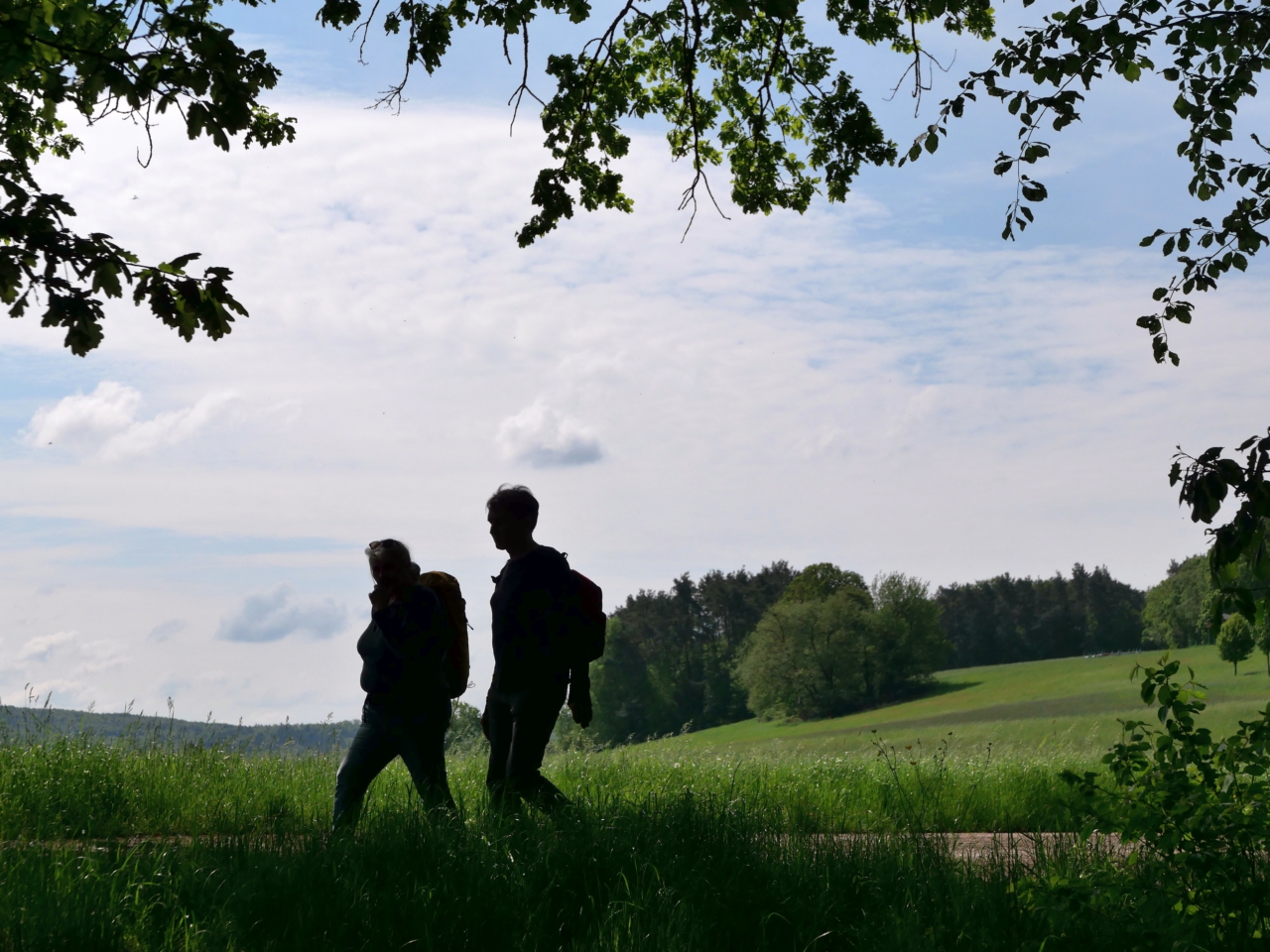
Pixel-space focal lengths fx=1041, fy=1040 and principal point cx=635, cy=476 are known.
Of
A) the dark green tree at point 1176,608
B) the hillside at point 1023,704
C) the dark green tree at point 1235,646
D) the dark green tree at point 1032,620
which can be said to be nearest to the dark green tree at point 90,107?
the hillside at point 1023,704

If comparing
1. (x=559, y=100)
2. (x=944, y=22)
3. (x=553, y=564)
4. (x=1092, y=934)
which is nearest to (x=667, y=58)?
(x=559, y=100)

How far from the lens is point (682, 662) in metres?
99.0

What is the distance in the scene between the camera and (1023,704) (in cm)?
5462

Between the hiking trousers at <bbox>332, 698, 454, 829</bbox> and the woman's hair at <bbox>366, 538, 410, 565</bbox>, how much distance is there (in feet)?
2.92

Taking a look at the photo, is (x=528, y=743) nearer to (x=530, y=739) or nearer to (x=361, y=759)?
(x=530, y=739)

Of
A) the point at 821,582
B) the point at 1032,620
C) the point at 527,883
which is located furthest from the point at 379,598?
the point at 1032,620

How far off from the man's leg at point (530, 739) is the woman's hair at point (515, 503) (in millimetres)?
1016

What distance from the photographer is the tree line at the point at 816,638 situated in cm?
7938

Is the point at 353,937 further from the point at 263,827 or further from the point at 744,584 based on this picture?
the point at 744,584

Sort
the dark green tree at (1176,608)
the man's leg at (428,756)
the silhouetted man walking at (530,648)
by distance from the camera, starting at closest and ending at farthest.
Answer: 1. the silhouetted man walking at (530,648)
2. the man's leg at (428,756)
3. the dark green tree at (1176,608)

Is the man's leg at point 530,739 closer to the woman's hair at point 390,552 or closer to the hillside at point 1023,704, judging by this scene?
the woman's hair at point 390,552

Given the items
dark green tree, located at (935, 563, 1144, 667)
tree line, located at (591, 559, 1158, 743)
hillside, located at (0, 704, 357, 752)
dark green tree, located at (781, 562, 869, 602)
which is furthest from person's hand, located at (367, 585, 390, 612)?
dark green tree, located at (935, 563, 1144, 667)

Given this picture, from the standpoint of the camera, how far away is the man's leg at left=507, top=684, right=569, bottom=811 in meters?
6.00

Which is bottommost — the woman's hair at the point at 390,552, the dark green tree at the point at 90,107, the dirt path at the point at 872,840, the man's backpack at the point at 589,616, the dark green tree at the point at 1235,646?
the dark green tree at the point at 1235,646
